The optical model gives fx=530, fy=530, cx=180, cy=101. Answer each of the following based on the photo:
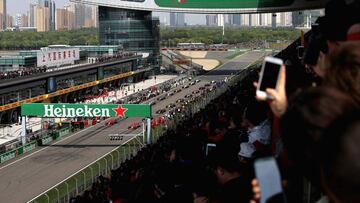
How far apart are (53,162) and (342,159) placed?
1594 centimetres

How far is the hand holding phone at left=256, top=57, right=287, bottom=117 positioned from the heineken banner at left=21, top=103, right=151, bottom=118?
16.2m

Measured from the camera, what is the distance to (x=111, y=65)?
3997 cm

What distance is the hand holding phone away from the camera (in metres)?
1.43

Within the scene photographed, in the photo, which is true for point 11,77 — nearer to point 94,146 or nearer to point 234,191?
point 94,146

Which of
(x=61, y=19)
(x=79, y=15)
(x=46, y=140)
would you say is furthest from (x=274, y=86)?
(x=79, y=15)

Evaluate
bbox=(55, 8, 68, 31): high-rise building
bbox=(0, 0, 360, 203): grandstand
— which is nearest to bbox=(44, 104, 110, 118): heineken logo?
bbox=(0, 0, 360, 203): grandstand

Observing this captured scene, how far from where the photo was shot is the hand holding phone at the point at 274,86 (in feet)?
4.68

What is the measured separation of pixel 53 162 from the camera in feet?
53.3

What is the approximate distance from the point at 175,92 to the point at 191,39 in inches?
2172

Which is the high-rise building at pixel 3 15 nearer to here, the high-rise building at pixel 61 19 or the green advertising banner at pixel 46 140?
the high-rise building at pixel 61 19

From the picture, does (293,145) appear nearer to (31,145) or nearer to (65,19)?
(31,145)

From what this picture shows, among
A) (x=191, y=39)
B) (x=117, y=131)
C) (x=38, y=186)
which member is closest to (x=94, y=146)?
(x=117, y=131)

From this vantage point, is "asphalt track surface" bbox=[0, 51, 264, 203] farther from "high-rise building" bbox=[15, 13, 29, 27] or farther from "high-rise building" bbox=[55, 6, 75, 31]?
"high-rise building" bbox=[15, 13, 29, 27]

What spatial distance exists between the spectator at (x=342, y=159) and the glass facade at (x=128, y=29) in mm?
45845
